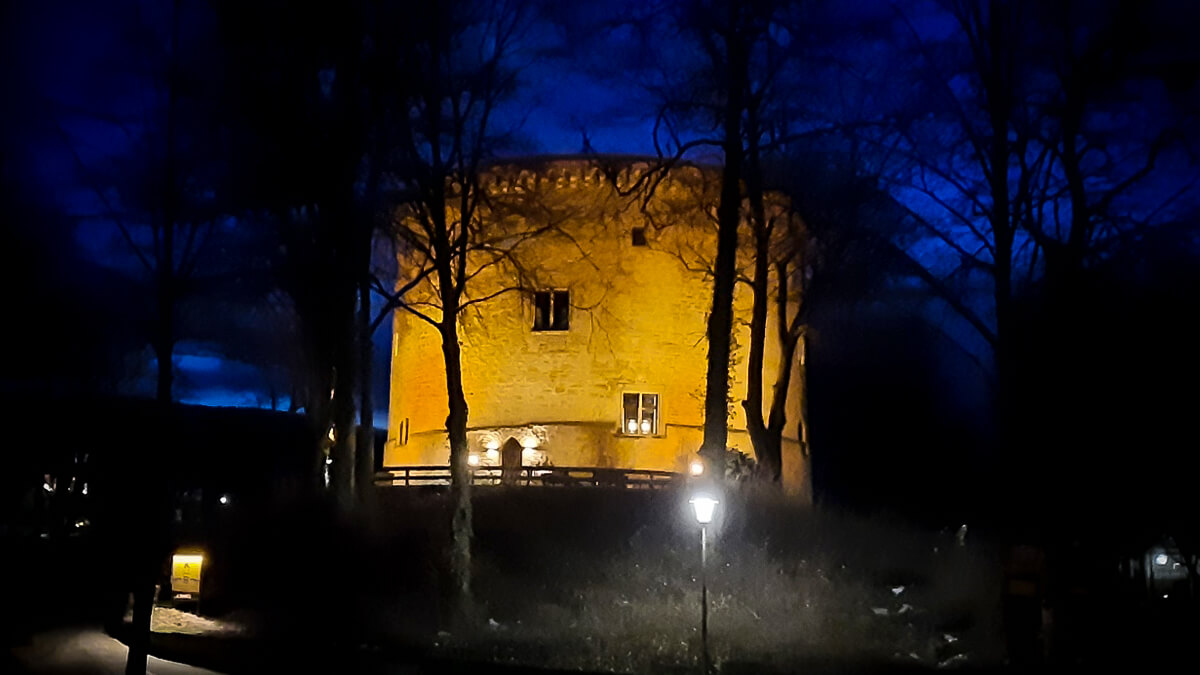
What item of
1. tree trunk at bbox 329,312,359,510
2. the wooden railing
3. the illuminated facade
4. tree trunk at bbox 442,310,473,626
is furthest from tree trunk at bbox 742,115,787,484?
tree trunk at bbox 329,312,359,510

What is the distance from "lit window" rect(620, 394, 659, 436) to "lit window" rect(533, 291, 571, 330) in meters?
3.92

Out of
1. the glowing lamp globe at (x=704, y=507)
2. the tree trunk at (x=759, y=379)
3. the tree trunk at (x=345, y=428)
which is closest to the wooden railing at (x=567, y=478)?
the tree trunk at (x=759, y=379)

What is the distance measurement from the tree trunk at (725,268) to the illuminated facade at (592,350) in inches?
674

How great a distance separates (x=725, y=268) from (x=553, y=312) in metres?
19.5

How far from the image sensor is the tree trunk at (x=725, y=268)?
1968 centimetres

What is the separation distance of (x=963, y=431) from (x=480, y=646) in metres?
30.2

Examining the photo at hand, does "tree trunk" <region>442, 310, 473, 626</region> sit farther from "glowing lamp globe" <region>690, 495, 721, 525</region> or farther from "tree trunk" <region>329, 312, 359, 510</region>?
"glowing lamp globe" <region>690, 495, 721, 525</region>

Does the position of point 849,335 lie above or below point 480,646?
above

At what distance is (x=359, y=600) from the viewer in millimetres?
19406

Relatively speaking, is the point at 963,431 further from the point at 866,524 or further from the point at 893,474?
the point at 866,524

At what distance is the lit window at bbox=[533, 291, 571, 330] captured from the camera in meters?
39.6

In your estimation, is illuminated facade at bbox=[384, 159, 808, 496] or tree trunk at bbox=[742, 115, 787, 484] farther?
illuminated facade at bbox=[384, 159, 808, 496]

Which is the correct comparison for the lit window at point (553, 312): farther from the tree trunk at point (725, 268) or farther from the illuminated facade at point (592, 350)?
the tree trunk at point (725, 268)

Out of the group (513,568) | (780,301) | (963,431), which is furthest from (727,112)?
(963,431)
